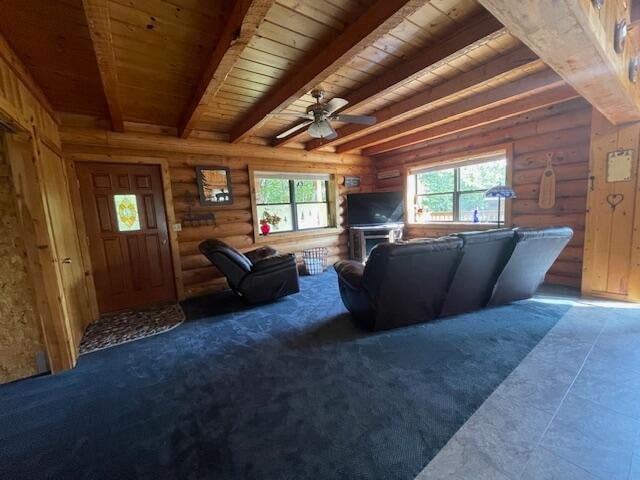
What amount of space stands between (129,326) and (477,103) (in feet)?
16.6

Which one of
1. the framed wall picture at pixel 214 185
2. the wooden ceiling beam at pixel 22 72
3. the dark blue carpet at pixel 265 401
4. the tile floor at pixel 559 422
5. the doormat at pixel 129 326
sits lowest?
the tile floor at pixel 559 422

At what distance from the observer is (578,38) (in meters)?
1.46

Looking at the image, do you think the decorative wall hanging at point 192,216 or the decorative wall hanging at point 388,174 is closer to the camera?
the decorative wall hanging at point 192,216

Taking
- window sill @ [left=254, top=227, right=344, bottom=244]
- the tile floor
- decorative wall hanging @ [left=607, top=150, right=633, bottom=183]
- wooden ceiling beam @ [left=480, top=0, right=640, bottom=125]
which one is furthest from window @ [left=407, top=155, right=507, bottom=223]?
the tile floor

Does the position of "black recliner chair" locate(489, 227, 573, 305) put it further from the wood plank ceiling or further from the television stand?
the television stand

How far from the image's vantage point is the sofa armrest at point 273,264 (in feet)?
11.7

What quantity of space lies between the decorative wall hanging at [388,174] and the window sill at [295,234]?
1.58m

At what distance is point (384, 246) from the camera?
7.55 ft

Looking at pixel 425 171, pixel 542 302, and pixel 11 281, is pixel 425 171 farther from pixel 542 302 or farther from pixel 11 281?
pixel 11 281

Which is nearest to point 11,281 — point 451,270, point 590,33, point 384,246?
point 384,246

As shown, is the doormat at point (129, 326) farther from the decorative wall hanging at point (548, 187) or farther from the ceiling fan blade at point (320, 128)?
the decorative wall hanging at point (548, 187)

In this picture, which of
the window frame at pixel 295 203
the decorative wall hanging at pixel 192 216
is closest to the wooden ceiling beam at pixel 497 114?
the window frame at pixel 295 203

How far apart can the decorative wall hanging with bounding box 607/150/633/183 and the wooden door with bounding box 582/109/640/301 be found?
12 millimetres

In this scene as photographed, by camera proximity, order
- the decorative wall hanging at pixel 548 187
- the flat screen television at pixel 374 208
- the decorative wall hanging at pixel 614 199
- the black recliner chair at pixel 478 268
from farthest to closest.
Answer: the flat screen television at pixel 374 208 → the decorative wall hanging at pixel 548 187 → the decorative wall hanging at pixel 614 199 → the black recliner chair at pixel 478 268
